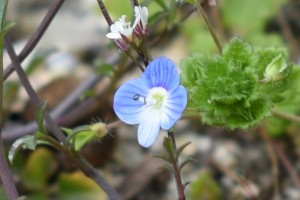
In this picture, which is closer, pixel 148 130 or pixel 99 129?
pixel 148 130

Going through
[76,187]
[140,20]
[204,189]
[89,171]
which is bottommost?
[204,189]

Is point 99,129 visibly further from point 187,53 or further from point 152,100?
point 187,53

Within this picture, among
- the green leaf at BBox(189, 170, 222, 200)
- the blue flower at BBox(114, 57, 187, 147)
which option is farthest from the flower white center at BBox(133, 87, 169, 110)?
the green leaf at BBox(189, 170, 222, 200)

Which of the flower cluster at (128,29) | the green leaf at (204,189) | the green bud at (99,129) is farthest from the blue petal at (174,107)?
the green leaf at (204,189)

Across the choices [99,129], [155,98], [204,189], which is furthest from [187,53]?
[155,98]

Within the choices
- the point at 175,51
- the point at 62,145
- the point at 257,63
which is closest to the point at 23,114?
the point at 175,51

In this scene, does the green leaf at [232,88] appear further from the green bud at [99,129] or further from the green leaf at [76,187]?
the green leaf at [76,187]

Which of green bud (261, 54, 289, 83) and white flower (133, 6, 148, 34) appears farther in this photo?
green bud (261, 54, 289, 83)

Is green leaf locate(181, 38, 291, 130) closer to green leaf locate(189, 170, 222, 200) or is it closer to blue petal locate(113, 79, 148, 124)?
blue petal locate(113, 79, 148, 124)
